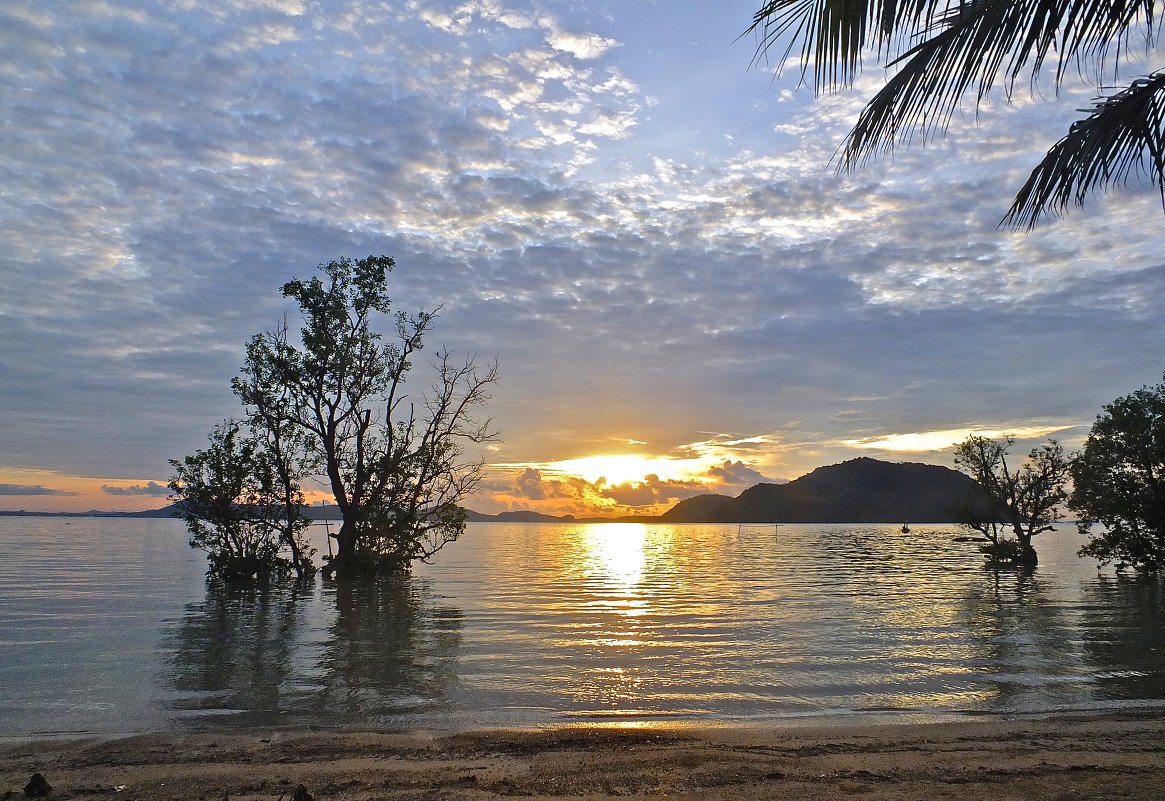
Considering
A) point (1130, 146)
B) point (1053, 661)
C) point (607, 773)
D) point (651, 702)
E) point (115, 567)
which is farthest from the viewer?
point (115, 567)

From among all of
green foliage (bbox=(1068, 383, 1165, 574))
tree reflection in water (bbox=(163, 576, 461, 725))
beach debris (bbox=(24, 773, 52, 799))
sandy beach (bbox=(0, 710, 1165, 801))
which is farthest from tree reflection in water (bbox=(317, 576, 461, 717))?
green foliage (bbox=(1068, 383, 1165, 574))

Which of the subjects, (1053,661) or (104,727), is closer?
(104,727)

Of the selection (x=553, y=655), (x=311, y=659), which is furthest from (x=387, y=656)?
(x=553, y=655)

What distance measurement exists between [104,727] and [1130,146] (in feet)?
50.1

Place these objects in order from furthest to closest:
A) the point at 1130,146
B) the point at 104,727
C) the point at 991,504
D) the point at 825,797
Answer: the point at 991,504, the point at 104,727, the point at 825,797, the point at 1130,146

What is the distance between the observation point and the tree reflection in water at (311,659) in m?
12.5

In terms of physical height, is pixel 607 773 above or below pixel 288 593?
above

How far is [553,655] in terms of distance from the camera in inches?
699

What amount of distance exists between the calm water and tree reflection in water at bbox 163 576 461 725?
0.08 m

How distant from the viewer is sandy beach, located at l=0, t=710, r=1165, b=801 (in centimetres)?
726

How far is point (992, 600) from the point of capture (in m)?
31.0

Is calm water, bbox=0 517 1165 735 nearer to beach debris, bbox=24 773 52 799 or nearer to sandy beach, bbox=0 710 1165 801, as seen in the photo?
sandy beach, bbox=0 710 1165 801

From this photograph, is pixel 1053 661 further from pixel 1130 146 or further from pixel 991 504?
pixel 991 504

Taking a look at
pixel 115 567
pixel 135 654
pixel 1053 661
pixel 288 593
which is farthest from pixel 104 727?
pixel 115 567
